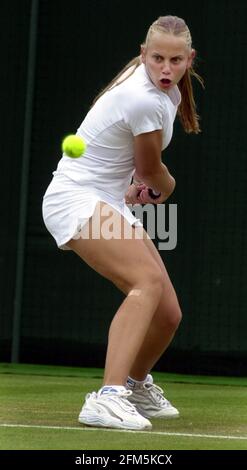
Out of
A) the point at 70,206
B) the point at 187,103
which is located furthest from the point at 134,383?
the point at 187,103

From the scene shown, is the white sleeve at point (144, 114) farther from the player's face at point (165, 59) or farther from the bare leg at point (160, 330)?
the bare leg at point (160, 330)

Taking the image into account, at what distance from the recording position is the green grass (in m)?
4.17

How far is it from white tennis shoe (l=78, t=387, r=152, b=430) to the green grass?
0.06m

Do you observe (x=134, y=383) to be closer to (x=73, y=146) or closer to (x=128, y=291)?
(x=128, y=291)

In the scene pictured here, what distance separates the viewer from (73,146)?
463 cm

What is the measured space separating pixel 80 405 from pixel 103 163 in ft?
4.26

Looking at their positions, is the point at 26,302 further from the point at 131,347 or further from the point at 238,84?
the point at 131,347

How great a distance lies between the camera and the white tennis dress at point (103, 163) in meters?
4.62

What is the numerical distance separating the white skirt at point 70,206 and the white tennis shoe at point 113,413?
597 millimetres

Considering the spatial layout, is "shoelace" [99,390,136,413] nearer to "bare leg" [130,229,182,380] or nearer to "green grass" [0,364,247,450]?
"green grass" [0,364,247,450]

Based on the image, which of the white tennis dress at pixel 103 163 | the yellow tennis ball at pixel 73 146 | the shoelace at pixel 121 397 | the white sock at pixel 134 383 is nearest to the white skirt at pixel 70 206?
the white tennis dress at pixel 103 163

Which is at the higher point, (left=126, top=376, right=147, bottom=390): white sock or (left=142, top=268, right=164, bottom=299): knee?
(left=142, top=268, right=164, bottom=299): knee

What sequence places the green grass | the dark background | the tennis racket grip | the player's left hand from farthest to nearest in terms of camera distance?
the dark background → the player's left hand → the tennis racket grip → the green grass

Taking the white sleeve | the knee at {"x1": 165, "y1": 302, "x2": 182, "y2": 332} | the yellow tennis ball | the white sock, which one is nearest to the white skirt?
the yellow tennis ball
